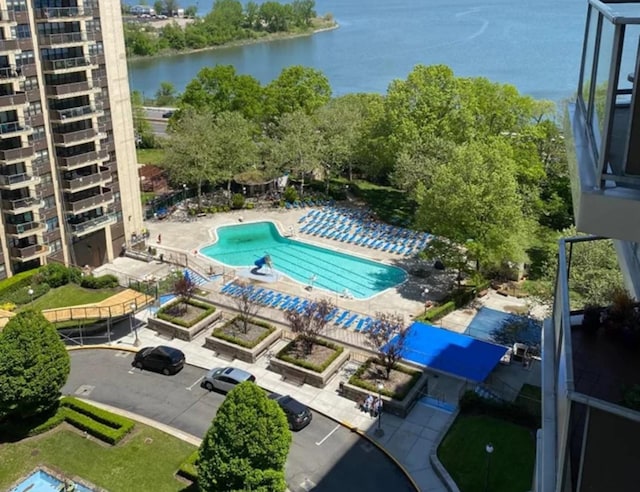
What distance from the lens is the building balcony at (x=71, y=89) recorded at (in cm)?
3403

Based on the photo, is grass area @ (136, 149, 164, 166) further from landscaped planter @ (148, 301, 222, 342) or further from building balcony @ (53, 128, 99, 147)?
landscaped planter @ (148, 301, 222, 342)

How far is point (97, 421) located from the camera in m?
24.1

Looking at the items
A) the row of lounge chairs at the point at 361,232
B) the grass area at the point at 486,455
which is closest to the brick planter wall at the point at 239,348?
the grass area at the point at 486,455

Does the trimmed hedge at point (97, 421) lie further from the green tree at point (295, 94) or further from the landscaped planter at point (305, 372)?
the green tree at point (295, 94)

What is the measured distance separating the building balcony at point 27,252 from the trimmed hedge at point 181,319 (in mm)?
8666

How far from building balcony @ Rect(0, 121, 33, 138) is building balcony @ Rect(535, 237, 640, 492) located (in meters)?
30.3

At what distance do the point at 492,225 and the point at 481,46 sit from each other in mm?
96046

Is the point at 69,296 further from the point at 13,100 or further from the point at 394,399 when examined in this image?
the point at 394,399

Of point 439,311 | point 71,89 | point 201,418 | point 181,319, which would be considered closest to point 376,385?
point 201,418

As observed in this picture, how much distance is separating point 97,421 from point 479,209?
21.1 metres

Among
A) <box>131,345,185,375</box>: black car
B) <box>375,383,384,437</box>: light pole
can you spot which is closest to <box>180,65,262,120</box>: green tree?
<box>131,345,185,375</box>: black car

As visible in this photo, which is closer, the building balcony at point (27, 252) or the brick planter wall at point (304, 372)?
the brick planter wall at point (304, 372)

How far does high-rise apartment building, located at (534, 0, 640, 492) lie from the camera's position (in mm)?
5371

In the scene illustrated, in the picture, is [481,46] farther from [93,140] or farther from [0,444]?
[0,444]
